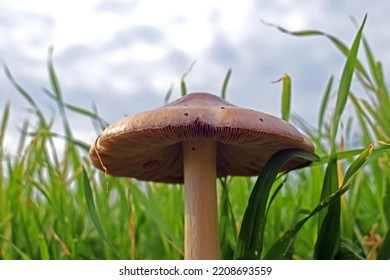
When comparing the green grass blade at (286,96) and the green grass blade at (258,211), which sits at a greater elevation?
the green grass blade at (286,96)

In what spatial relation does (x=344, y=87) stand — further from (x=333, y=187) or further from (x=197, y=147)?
(x=197, y=147)

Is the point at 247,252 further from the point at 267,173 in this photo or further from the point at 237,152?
the point at 237,152

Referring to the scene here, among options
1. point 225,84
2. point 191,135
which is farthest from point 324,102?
point 191,135

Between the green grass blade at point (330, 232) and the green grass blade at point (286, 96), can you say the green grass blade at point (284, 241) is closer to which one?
the green grass blade at point (330, 232)

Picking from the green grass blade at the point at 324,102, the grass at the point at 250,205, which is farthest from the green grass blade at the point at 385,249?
the green grass blade at the point at 324,102

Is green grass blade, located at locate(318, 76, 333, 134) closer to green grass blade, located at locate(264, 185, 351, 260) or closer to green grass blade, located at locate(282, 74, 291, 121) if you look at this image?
green grass blade, located at locate(282, 74, 291, 121)
